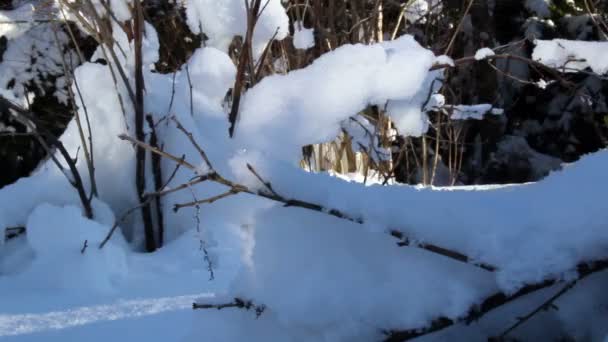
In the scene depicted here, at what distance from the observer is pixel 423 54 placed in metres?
2.68

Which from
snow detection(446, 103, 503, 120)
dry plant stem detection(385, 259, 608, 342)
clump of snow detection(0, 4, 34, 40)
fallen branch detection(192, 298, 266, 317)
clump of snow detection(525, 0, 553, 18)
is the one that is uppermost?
dry plant stem detection(385, 259, 608, 342)

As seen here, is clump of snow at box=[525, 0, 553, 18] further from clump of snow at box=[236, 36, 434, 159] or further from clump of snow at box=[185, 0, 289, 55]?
clump of snow at box=[236, 36, 434, 159]

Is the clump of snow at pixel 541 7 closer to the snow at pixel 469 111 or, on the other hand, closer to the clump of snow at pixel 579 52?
the snow at pixel 469 111

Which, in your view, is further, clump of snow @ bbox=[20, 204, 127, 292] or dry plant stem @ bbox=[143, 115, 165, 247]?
dry plant stem @ bbox=[143, 115, 165, 247]

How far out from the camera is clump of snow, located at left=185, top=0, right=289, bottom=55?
320 cm

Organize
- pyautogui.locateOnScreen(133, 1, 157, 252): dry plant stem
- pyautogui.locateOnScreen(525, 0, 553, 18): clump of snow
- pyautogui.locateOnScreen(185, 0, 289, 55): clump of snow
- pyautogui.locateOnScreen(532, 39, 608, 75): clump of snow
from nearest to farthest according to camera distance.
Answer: pyautogui.locateOnScreen(532, 39, 608, 75): clump of snow, pyautogui.locateOnScreen(133, 1, 157, 252): dry plant stem, pyautogui.locateOnScreen(185, 0, 289, 55): clump of snow, pyautogui.locateOnScreen(525, 0, 553, 18): clump of snow

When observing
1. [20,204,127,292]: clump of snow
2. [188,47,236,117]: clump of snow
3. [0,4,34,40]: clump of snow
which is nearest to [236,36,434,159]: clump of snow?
[188,47,236,117]: clump of snow

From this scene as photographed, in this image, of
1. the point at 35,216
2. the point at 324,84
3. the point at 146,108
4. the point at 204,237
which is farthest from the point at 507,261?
the point at 146,108

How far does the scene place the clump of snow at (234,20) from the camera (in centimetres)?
320

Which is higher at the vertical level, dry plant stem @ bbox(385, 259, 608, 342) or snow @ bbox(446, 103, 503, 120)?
dry plant stem @ bbox(385, 259, 608, 342)

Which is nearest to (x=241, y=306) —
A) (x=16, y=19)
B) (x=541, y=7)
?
(x=16, y=19)

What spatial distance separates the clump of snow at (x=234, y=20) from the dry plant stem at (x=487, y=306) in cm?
252

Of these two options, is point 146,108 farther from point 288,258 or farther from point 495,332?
point 495,332

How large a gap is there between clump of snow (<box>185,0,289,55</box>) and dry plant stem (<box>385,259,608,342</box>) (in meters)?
2.52
